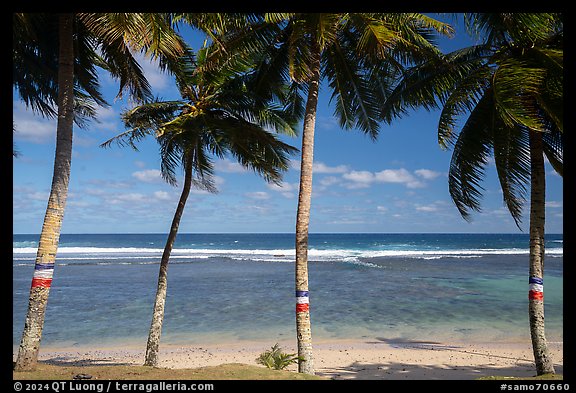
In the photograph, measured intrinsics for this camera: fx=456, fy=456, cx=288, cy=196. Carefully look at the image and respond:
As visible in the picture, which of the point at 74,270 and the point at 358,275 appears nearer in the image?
the point at 358,275

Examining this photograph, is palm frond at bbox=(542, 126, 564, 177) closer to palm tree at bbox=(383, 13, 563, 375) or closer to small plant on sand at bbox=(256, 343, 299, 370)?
palm tree at bbox=(383, 13, 563, 375)

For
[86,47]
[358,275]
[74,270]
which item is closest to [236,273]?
[358,275]

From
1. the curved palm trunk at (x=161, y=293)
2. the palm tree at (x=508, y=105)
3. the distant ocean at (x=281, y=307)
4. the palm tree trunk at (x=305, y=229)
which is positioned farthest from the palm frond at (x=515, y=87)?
the distant ocean at (x=281, y=307)

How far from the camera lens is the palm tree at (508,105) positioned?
23.1 ft

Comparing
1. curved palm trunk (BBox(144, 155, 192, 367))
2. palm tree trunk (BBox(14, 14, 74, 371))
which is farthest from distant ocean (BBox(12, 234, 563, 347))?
palm tree trunk (BBox(14, 14, 74, 371))

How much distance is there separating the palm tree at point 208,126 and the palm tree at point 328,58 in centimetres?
81

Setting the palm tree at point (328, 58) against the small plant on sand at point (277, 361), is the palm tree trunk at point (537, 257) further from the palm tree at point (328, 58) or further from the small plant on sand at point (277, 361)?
the small plant on sand at point (277, 361)

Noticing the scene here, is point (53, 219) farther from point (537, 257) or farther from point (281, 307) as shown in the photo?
point (281, 307)

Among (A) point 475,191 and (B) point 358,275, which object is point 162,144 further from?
(B) point 358,275

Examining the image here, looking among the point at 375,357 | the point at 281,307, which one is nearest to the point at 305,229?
the point at 375,357
